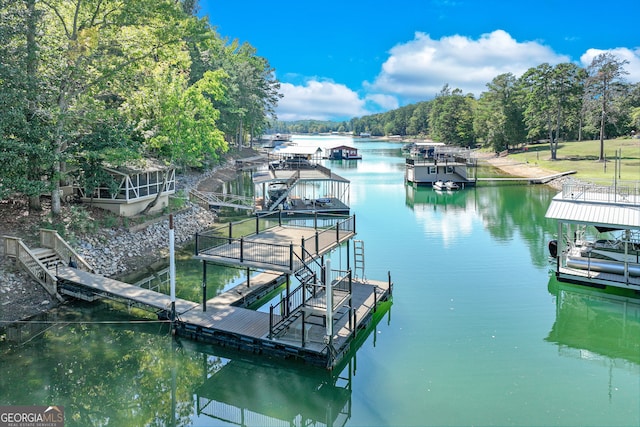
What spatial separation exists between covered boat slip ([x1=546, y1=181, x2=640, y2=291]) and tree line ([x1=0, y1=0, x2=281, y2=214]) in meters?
19.7

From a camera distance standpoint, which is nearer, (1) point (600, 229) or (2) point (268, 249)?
(2) point (268, 249)

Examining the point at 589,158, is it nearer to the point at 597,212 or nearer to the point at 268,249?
the point at 597,212

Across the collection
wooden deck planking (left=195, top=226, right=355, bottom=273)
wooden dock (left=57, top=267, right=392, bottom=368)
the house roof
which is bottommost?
wooden dock (left=57, top=267, right=392, bottom=368)

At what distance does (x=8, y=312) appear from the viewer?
1645 centimetres

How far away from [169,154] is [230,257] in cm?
1502

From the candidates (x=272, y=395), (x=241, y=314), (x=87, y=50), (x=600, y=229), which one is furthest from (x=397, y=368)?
(x=87, y=50)

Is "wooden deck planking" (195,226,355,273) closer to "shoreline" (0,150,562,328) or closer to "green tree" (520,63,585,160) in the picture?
"shoreline" (0,150,562,328)

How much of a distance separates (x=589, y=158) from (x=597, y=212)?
5152 cm

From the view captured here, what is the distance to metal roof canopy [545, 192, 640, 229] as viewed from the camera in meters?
19.0

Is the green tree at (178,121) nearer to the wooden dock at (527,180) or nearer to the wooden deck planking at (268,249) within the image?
the wooden deck planking at (268,249)

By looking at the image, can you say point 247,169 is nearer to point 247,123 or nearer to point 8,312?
point 247,123

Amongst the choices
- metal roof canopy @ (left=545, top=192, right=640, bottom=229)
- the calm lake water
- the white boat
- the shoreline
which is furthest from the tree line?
the white boat

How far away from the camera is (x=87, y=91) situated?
78.9ft

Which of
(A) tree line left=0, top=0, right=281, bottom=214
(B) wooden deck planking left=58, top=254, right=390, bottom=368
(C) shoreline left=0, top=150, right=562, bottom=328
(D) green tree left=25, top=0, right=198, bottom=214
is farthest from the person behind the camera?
(D) green tree left=25, top=0, right=198, bottom=214
